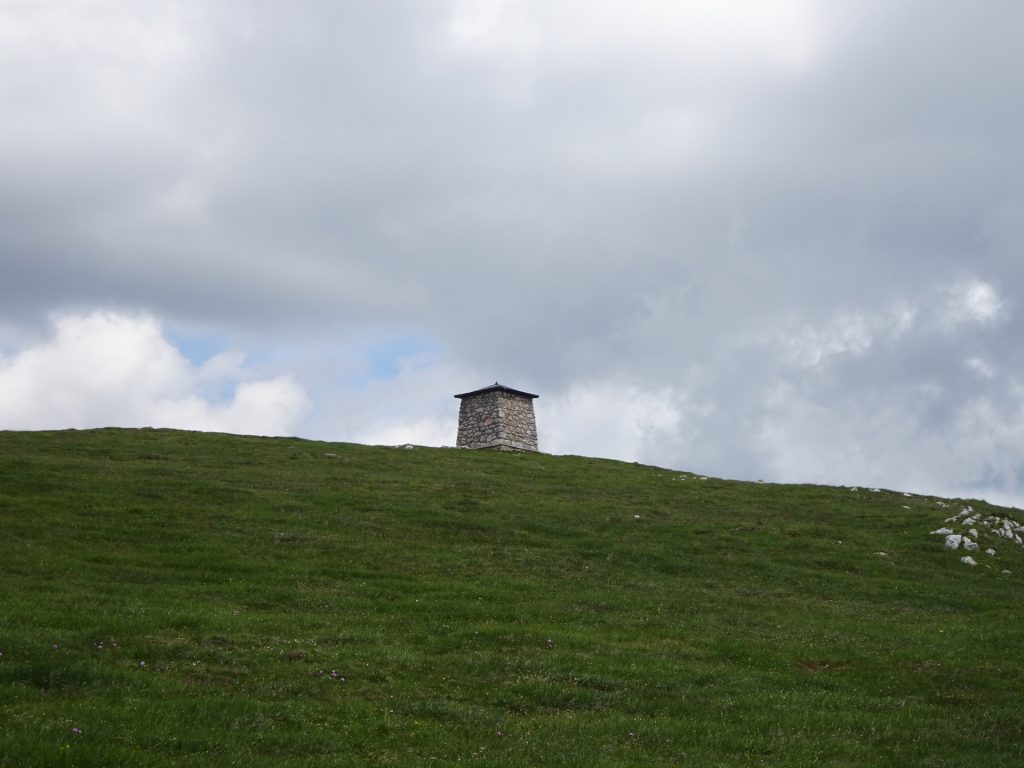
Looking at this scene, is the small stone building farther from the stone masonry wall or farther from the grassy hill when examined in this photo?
the grassy hill

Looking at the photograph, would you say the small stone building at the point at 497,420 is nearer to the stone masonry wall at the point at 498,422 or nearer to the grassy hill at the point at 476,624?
the stone masonry wall at the point at 498,422

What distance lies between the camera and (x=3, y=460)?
156 feet

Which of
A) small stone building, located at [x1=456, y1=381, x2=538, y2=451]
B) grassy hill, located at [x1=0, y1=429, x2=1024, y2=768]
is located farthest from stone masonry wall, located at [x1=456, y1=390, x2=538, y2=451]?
grassy hill, located at [x1=0, y1=429, x2=1024, y2=768]

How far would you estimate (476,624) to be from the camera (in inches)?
1064

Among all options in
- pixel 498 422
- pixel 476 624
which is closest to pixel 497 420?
pixel 498 422

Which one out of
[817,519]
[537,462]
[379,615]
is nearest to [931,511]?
[817,519]

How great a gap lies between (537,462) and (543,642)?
43.9 metres

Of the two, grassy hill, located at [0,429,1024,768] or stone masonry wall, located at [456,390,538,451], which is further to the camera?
stone masonry wall, located at [456,390,538,451]

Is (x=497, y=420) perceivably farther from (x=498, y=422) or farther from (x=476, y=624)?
(x=476, y=624)

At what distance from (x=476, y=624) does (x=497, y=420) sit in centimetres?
5925

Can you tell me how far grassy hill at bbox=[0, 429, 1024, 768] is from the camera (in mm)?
17453

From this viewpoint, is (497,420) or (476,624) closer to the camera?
(476,624)

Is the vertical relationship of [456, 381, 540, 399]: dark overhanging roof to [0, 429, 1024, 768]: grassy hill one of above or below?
above

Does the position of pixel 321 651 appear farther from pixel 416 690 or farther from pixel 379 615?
pixel 379 615
